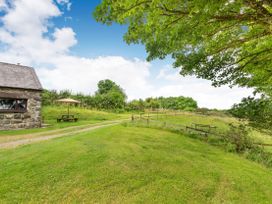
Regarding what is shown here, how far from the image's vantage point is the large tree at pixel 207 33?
13.6ft

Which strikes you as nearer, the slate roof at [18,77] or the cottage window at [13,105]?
the cottage window at [13,105]

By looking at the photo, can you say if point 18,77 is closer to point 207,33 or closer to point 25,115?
point 25,115

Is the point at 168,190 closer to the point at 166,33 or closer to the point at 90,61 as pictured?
the point at 166,33

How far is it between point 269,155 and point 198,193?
884cm

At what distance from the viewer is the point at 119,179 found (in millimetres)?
5535

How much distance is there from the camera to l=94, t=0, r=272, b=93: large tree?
→ 13.6ft

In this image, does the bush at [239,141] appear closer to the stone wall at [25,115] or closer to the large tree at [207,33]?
the large tree at [207,33]

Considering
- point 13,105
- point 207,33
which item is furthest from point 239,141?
point 13,105

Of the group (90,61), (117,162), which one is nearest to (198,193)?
(117,162)

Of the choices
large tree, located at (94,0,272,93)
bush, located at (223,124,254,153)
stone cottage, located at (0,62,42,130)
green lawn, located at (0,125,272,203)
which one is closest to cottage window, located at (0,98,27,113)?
stone cottage, located at (0,62,42,130)

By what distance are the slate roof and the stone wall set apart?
1.52 ft

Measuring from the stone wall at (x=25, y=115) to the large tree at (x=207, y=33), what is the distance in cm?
1442

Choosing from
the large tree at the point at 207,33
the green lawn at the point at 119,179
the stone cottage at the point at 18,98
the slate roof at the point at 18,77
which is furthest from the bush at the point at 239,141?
the slate roof at the point at 18,77

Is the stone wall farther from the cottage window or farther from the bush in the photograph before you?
the bush
